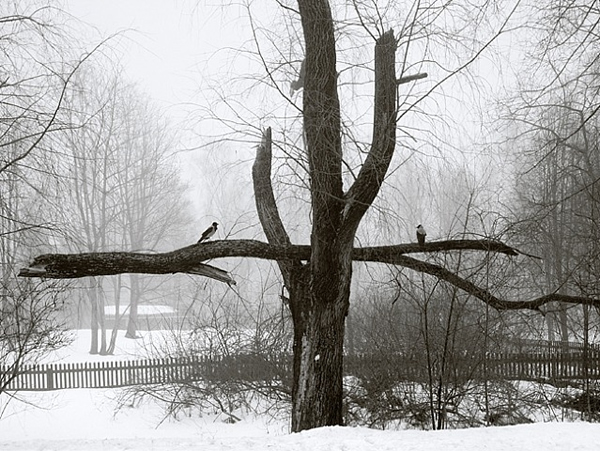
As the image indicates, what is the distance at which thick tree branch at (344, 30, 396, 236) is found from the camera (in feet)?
23.3

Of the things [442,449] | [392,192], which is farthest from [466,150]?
[442,449]

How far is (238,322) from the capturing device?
1605cm

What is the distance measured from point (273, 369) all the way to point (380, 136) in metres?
8.54

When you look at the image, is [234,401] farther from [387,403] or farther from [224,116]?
[224,116]

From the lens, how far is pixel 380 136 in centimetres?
716

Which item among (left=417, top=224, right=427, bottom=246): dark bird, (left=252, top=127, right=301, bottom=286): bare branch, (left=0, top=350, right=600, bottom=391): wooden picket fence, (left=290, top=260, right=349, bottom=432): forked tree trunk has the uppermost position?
(left=252, top=127, right=301, bottom=286): bare branch

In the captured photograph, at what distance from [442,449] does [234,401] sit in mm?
10679

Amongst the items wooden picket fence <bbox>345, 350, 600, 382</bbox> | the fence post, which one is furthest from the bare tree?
the fence post

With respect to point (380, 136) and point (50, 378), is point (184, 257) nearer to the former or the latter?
point (380, 136)

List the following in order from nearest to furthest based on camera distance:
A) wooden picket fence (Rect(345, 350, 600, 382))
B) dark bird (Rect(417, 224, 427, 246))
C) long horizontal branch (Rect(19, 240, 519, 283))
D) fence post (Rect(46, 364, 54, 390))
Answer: long horizontal branch (Rect(19, 240, 519, 283))
dark bird (Rect(417, 224, 427, 246))
wooden picket fence (Rect(345, 350, 600, 382))
fence post (Rect(46, 364, 54, 390))

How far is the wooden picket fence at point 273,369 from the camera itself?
12109 mm

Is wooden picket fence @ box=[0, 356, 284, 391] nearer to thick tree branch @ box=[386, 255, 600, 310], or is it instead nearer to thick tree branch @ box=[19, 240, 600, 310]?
thick tree branch @ box=[386, 255, 600, 310]

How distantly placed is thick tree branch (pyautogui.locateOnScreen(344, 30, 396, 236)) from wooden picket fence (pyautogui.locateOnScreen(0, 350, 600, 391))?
325 centimetres

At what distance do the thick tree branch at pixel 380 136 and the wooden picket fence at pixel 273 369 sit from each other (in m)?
3.25
